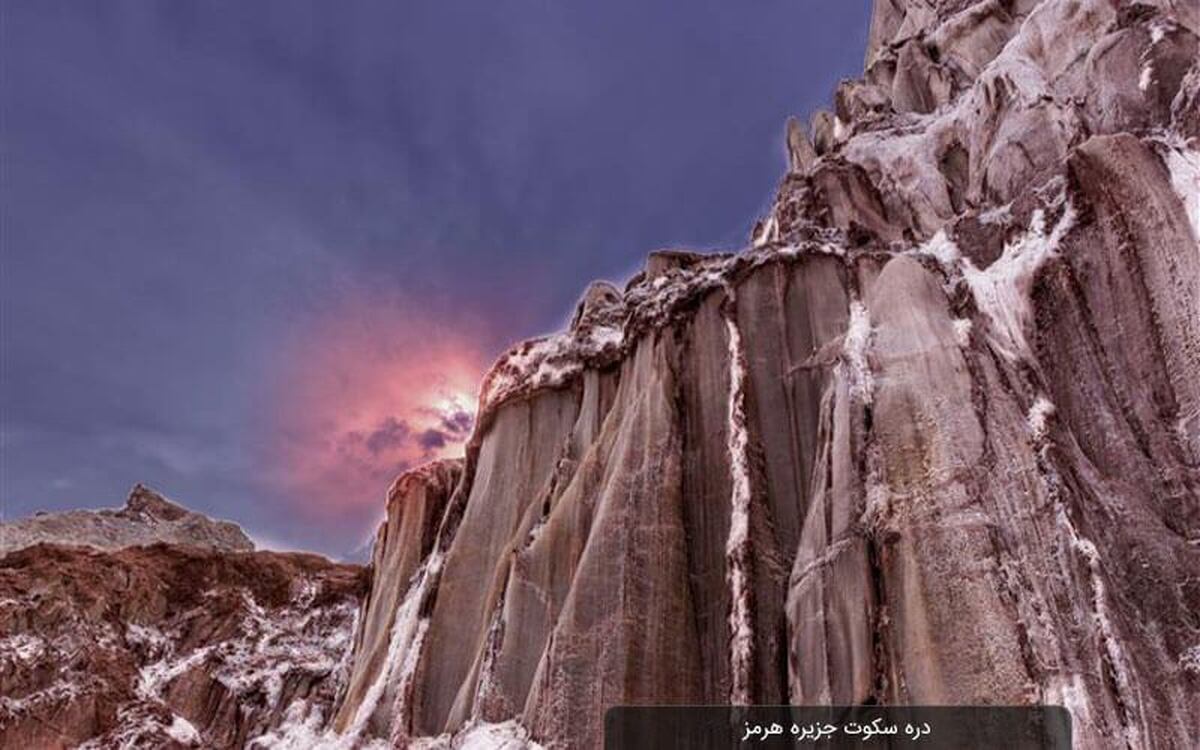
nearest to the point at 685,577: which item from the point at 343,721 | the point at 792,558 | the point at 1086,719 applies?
the point at 792,558

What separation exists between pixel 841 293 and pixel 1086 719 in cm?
1206

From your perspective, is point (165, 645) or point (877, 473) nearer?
point (877, 473)

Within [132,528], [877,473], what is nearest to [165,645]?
[132,528]

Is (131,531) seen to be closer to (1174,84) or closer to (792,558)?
(792,558)

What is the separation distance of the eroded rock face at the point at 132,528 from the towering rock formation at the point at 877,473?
101ft

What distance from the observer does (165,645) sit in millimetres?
33219

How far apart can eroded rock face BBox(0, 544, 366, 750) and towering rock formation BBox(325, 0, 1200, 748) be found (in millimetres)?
6906

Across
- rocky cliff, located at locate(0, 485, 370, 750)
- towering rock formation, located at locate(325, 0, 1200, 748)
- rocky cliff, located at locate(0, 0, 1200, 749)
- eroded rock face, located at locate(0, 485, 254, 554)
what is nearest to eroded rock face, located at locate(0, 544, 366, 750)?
rocky cliff, located at locate(0, 485, 370, 750)

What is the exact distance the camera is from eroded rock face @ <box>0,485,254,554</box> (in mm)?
48219

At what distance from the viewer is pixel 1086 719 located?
11797mm

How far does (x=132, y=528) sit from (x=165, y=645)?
23.1 metres
